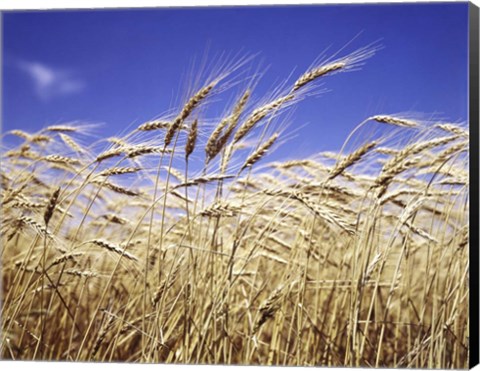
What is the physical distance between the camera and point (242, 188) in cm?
441

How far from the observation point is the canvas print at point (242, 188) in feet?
14.0

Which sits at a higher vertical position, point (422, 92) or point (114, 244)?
point (422, 92)

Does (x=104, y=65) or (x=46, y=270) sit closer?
(x=46, y=270)

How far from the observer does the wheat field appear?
427 cm

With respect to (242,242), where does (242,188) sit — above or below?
above

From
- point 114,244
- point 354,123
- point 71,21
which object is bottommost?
point 114,244

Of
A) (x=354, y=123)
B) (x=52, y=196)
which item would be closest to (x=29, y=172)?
(x=52, y=196)

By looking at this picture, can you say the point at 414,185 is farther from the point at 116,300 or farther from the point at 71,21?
the point at 71,21

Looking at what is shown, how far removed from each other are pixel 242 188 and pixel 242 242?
0.82ft

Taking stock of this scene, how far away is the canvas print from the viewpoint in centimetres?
427

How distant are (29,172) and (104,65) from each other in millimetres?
632

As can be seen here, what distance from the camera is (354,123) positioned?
4375 millimetres

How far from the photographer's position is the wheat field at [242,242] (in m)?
4.27

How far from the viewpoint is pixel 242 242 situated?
4.39m
